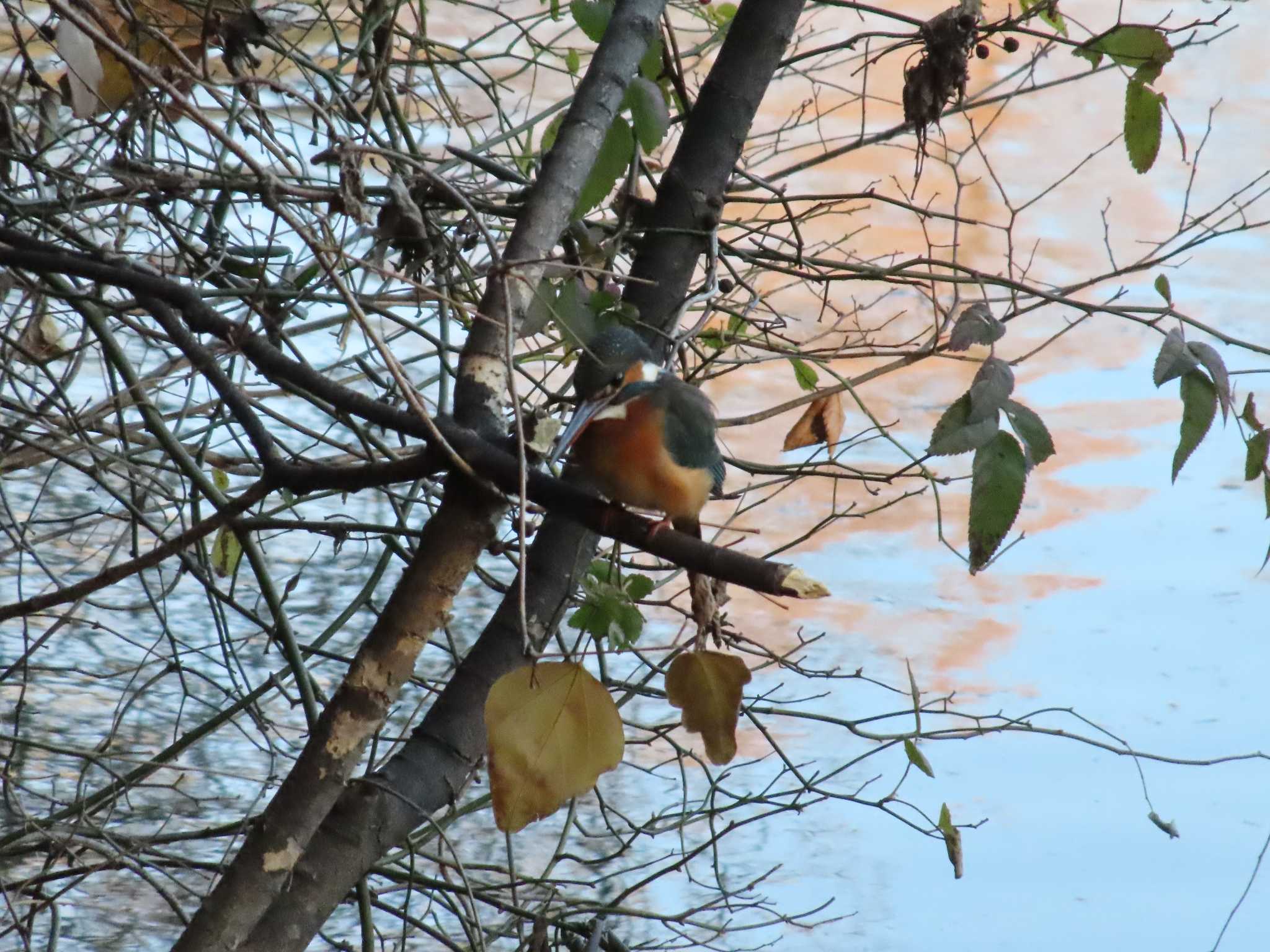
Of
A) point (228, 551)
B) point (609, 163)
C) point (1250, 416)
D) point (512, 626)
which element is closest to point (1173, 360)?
point (1250, 416)

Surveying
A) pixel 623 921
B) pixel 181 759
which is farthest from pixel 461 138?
pixel 623 921

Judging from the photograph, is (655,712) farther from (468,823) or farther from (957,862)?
(957,862)

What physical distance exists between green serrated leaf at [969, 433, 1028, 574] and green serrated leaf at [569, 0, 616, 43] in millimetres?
692

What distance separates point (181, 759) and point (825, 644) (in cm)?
145

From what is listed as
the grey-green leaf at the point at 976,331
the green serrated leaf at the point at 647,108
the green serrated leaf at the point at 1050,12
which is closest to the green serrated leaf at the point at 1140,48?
the green serrated leaf at the point at 1050,12

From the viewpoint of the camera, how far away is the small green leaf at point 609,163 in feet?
4.52

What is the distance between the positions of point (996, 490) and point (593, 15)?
748 mm

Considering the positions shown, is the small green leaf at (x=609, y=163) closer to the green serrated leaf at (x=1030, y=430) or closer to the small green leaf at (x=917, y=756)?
the green serrated leaf at (x=1030, y=430)

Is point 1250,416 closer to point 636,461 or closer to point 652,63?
point 636,461

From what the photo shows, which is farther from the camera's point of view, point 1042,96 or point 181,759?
point 1042,96

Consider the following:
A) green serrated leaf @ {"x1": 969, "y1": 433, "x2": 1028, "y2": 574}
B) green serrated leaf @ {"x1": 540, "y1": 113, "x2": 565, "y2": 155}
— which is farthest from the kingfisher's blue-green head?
green serrated leaf @ {"x1": 969, "y1": 433, "x2": 1028, "y2": 574}

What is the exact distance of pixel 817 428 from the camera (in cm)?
158

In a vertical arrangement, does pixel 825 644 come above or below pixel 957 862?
above

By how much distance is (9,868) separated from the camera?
2121 mm
